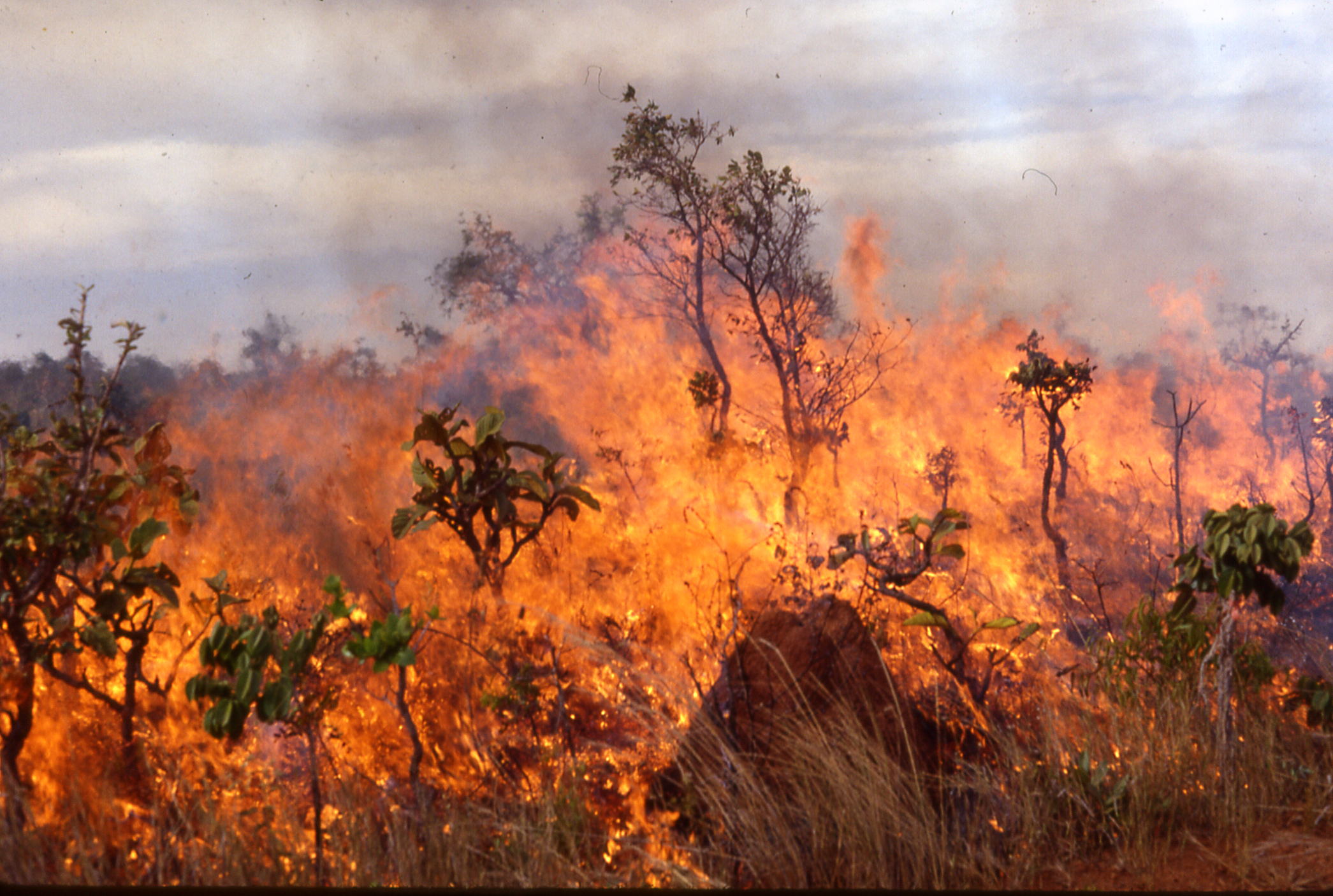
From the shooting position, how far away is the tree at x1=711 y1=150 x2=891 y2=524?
269 inches

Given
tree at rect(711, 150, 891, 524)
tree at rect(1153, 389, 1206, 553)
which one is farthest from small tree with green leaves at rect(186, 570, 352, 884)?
tree at rect(1153, 389, 1206, 553)

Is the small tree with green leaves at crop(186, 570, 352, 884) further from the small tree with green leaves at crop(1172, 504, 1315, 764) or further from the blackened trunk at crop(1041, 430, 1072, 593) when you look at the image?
the blackened trunk at crop(1041, 430, 1072, 593)

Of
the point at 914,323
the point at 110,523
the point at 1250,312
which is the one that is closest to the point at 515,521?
the point at 110,523

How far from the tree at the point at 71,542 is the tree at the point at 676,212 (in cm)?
400

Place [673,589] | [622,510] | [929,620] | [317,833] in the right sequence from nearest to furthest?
1. [317,833]
2. [929,620]
3. [673,589]
4. [622,510]

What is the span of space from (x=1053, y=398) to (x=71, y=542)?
20.9 feet

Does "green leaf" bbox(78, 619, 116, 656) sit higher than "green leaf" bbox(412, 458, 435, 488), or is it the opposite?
"green leaf" bbox(412, 458, 435, 488)

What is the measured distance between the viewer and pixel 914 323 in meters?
7.43

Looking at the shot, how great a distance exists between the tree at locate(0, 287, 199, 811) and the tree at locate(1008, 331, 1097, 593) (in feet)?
18.8

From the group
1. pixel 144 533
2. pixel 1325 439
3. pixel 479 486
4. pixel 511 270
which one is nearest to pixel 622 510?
pixel 479 486

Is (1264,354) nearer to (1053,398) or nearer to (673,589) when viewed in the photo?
(1053,398)

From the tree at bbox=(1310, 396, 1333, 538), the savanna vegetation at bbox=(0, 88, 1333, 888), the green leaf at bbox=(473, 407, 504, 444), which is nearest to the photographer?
the savanna vegetation at bbox=(0, 88, 1333, 888)

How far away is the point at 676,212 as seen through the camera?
6.99m

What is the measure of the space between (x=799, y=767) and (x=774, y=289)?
4.54 metres
